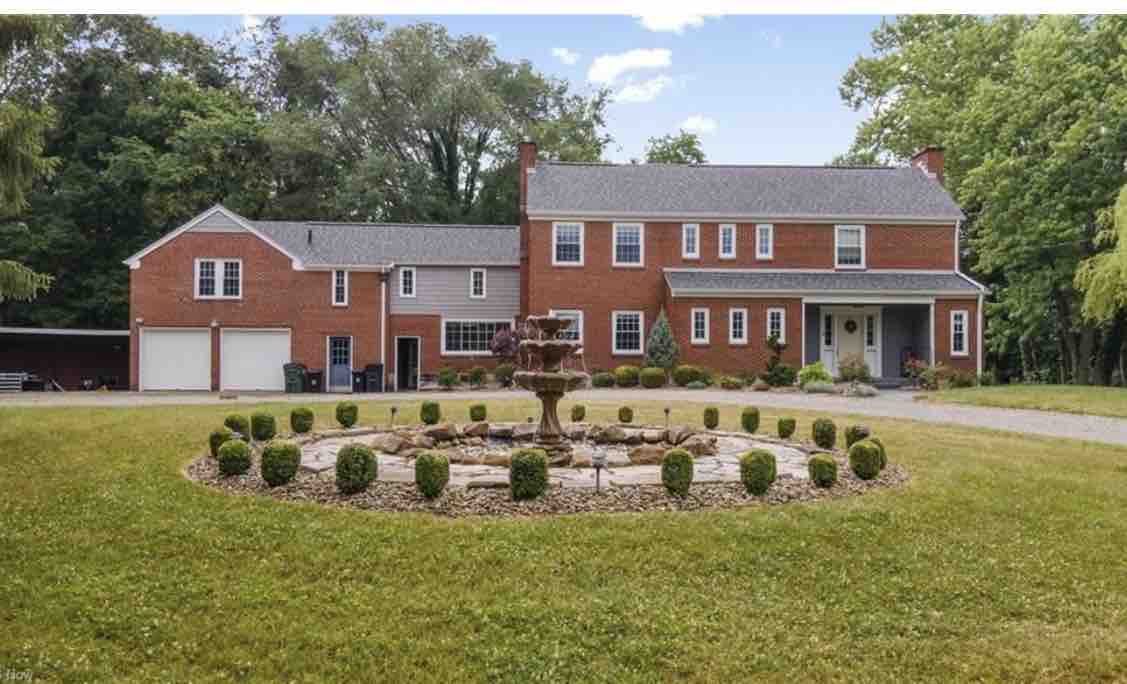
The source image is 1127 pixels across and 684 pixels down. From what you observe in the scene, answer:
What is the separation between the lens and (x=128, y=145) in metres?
36.0

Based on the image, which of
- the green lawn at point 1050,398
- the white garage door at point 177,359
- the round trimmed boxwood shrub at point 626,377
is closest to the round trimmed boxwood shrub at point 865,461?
the green lawn at point 1050,398

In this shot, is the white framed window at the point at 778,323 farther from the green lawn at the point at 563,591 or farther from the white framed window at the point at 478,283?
the green lawn at the point at 563,591

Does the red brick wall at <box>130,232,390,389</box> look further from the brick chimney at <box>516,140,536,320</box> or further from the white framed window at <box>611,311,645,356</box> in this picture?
the white framed window at <box>611,311,645,356</box>

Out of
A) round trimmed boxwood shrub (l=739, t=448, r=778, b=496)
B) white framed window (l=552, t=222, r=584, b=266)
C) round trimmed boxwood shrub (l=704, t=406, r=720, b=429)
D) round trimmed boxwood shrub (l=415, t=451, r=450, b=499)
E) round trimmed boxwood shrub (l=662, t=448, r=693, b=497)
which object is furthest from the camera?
white framed window (l=552, t=222, r=584, b=266)

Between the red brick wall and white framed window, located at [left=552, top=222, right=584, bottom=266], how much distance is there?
22.6ft

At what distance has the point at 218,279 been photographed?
29.5 metres

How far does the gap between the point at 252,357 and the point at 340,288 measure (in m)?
4.09

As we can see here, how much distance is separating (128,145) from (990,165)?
118ft

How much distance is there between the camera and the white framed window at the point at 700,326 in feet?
94.2

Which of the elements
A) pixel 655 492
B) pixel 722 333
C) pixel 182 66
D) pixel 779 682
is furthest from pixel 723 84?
pixel 182 66

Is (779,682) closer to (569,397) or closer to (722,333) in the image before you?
(569,397)

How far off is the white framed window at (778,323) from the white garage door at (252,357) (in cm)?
1771

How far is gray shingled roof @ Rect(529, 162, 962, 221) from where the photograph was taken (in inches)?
1184

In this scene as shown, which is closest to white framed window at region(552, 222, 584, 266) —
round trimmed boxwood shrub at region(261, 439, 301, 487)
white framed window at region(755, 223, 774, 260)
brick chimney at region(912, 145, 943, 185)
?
white framed window at region(755, 223, 774, 260)
